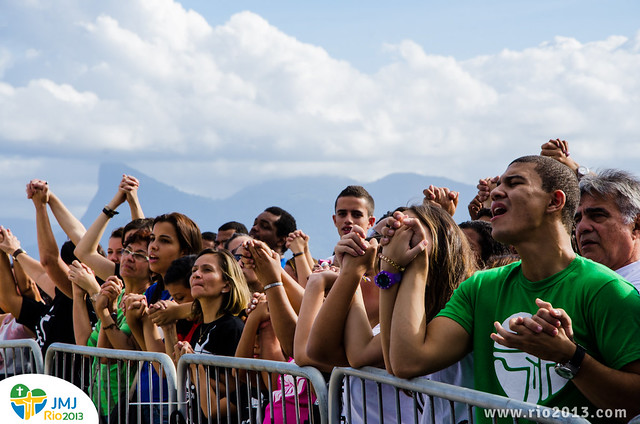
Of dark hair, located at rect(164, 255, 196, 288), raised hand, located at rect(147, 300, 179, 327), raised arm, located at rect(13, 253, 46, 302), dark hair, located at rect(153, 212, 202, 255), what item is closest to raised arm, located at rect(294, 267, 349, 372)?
raised hand, located at rect(147, 300, 179, 327)

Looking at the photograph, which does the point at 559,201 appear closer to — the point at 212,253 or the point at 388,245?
the point at 388,245

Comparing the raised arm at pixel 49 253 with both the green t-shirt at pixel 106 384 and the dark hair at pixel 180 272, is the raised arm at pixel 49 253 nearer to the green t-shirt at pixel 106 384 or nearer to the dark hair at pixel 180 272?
the green t-shirt at pixel 106 384

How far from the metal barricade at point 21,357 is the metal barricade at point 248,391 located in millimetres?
→ 2087

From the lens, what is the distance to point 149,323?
5312 mm

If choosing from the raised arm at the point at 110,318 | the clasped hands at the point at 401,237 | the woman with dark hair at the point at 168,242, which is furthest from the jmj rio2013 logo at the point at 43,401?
the clasped hands at the point at 401,237

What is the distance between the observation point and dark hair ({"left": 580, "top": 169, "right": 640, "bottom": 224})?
358cm

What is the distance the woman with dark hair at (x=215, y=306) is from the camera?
15.9 feet

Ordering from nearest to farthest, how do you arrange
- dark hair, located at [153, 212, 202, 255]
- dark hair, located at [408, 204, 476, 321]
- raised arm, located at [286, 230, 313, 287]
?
dark hair, located at [408, 204, 476, 321], raised arm, located at [286, 230, 313, 287], dark hair, located at [153, 212, 202, 255]

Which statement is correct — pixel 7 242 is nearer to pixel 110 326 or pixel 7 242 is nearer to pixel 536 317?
pixel 110 326

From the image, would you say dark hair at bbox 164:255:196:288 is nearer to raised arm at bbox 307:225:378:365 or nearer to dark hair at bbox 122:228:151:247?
dark hair at bbox 122:228:151:247

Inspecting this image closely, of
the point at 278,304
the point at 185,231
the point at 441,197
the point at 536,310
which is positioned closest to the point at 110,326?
the point at 185,231

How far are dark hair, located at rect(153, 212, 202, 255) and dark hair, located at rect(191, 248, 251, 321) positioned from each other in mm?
906

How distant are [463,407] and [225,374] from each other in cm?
184

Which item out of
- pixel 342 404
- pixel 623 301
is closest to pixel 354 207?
pixel 342 404
